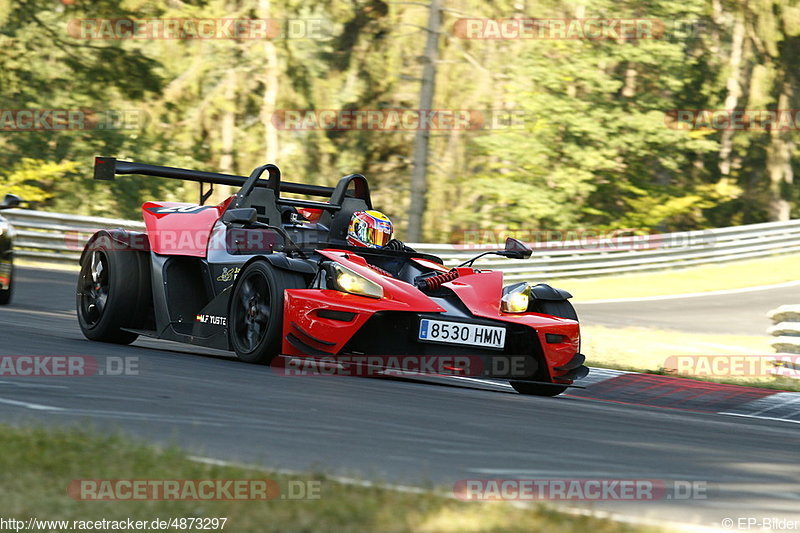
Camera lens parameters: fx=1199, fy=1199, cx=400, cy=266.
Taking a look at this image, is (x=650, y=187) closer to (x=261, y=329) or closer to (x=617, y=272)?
(x=617, y=272)

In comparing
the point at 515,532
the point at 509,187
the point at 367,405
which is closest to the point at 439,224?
the point at 509,187

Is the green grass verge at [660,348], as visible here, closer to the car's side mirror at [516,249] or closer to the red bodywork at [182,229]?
the car's side mirror at [516,249]

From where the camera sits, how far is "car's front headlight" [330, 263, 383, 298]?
8.61 metres

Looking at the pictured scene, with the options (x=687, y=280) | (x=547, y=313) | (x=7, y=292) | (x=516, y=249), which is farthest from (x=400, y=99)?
(x=547, y=313)

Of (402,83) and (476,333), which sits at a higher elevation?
(402,83)

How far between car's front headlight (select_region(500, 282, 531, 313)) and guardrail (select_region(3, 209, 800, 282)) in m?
12.7

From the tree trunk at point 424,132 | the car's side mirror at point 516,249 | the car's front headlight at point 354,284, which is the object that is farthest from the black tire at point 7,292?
the tree trunk at point 424,132

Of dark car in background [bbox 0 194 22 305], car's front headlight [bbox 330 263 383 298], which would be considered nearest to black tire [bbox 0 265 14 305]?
dark car in background [bbox 0 194 22 305]

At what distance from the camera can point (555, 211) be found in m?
31.2

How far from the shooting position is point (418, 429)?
6.18m

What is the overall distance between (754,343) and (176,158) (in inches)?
814

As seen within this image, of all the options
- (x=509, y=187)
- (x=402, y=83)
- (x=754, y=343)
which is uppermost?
(x=402, y=83)

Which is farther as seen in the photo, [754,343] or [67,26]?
[67,26]

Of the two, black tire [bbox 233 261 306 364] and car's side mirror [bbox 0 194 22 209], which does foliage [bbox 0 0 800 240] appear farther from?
black tire [bbox 233 261 306 364]
